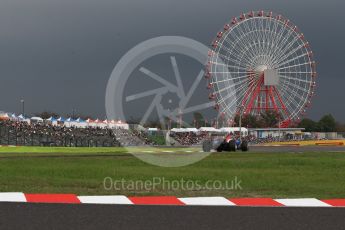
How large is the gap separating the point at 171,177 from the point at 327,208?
550cm

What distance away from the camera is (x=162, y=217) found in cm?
708

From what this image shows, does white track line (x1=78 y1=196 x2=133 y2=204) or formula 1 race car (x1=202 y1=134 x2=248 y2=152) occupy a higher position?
formula 1 race car (x1=202 y1=134 x2=248 y2=152)

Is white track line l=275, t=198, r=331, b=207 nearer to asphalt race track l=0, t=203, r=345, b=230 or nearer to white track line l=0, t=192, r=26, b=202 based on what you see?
asphalt race track l=0, t=203, r=345, b=230

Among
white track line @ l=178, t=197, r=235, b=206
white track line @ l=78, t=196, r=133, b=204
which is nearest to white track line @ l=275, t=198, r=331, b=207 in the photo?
white track line @ l=178, t=197, r=235, b=206

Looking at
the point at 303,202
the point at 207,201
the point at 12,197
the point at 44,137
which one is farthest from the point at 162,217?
the point at 44,137

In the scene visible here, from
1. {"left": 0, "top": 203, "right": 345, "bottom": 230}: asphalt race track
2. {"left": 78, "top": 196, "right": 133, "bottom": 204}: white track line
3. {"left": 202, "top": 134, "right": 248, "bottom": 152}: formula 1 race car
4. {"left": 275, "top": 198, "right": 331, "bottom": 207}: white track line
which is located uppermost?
{"left": 202, "top": 134, "right": 248, "bottom": 152}: formula 1 race car

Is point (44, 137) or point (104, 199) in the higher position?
point (44, 137)

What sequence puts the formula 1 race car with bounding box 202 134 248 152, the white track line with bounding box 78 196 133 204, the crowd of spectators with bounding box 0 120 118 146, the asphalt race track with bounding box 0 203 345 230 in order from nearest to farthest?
the asphalt race track with bounding box 0 203 345 230
the white track line with bounding box 78 196 133 204
the formula 1 race car with bounding box 202 134 248 152
the crowd of spectators with bounding box 0 120 118 146

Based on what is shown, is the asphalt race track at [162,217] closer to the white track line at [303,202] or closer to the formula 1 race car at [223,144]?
the white track line at [303,202]

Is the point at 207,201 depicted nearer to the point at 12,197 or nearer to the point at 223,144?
the point at 12,197

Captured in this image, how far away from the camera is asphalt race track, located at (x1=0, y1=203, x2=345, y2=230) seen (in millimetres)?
6461

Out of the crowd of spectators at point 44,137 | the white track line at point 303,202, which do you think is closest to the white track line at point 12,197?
the white track line at point 303,202

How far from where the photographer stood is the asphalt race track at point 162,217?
646 cm

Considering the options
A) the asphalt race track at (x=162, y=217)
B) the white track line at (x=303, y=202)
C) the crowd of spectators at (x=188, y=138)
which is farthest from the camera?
the crowd of spectators at (x=188, y=138)
